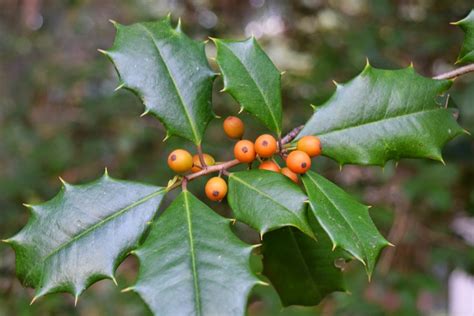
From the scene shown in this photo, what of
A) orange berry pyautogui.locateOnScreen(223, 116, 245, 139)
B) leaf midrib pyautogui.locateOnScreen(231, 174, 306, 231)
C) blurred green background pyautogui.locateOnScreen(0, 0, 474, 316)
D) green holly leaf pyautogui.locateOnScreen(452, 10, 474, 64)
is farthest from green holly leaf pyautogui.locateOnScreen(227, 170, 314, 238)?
blurred green background pyautogui.locateOnScreen(0, 0, 474, 316)

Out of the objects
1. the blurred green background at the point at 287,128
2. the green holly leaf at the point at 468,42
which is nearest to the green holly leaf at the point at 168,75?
the green holly leaf at the point at 468,42

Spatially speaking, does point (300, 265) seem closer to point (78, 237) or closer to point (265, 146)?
point (265, 146)

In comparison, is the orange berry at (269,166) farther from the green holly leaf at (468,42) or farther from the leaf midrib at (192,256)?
the green holly leaf at (468,42)

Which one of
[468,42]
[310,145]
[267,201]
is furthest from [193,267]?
[468,42]

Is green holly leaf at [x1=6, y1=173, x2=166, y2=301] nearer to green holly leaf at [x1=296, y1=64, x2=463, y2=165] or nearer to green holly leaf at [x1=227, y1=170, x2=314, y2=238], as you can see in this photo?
green holly leaf at [x1=227, y1=170, x2=314, y2=238]

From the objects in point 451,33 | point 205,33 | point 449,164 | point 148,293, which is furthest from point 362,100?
point 205,33

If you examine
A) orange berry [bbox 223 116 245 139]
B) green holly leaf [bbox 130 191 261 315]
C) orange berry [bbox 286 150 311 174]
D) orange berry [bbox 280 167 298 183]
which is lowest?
green holly leaf [bbox 130 191 261 315]
